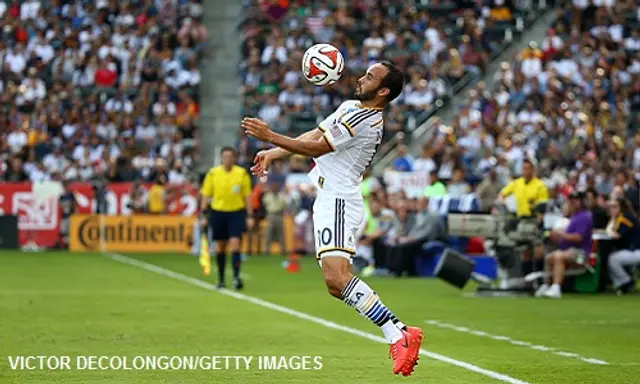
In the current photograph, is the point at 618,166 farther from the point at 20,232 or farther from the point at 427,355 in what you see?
the point at 427,355

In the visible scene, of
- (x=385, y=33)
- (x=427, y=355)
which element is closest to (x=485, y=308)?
(x=427, y=355)

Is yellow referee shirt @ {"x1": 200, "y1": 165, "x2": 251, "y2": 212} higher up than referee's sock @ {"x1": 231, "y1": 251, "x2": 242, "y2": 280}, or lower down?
higher up

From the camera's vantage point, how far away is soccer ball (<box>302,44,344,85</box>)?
11.3m

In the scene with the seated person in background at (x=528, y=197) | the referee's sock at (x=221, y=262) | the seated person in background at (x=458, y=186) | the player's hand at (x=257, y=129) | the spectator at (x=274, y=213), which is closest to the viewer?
the player's hand at (x=257, y=129)

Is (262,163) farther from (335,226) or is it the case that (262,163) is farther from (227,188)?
(227,188)

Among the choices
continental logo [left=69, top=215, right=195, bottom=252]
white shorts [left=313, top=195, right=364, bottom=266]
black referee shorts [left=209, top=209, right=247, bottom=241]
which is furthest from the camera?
continental logo [left=69, top=215, right=195, bottom=252]

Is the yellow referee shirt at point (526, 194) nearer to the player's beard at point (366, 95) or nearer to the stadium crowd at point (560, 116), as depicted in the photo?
the stadium crowd at point (560, 116)

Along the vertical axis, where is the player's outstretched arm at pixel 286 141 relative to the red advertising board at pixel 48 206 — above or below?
above

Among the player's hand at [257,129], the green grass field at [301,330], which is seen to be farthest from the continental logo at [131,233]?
the player's hand at [257,129]

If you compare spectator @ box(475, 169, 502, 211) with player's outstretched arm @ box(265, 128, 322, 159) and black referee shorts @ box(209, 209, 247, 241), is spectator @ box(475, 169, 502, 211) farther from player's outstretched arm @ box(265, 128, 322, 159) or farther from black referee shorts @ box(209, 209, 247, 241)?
player's outstretched arm @ box(265, 128, 322, 159)

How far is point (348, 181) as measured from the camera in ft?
36.6

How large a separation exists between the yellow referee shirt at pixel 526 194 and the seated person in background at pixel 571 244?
63 cm

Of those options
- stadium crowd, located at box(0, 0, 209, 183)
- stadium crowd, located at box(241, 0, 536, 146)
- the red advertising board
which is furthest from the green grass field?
stadium crowd, located at box(241, 0, 536, 146)

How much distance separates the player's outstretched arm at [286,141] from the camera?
33.4 ft
